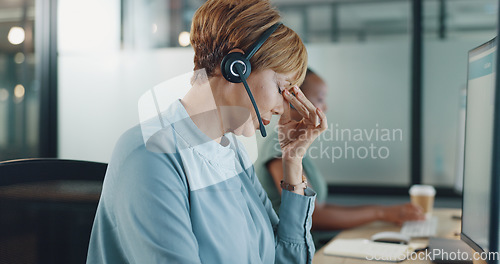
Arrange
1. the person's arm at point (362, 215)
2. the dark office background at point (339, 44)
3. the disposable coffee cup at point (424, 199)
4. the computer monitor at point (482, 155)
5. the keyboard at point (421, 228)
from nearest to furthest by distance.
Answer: the computer monitor at point (482, 155), the keyboard at point (421, 228), the person's arm at point (362, 215), the disposable coffee cup at point (424, 199), the dark office background at point (339, 44)

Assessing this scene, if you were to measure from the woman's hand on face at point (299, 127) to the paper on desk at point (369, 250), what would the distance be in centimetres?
26

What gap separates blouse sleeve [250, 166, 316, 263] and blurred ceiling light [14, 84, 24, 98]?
187cm

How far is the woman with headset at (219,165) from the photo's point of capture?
0.66 m

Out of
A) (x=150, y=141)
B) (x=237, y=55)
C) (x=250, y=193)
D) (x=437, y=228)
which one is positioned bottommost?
(x=437, y=228)

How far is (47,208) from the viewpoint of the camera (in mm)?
858

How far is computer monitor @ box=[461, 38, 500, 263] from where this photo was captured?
56 centimetres

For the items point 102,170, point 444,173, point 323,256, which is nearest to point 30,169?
point 102,170

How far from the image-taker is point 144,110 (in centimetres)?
94

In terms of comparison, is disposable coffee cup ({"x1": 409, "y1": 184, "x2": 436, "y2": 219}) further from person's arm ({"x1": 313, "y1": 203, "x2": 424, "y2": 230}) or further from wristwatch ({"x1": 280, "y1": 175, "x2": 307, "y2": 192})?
wristwatch ({"x1": 280, "y1": 175, "x2": 307, "y2": 192})

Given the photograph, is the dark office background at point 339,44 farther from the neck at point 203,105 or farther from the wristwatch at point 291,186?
the neck at point 203,105

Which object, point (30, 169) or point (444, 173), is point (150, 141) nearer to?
point (30, 169)

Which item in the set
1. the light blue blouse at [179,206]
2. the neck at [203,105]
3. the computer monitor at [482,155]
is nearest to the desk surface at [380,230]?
the light blue blouse at [179,206]

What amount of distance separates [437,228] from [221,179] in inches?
31.7

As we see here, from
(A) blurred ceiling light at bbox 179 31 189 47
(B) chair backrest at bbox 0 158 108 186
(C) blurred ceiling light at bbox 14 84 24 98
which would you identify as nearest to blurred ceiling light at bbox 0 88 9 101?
(C) blurred ceiling light at bbox 14 84 24 98
